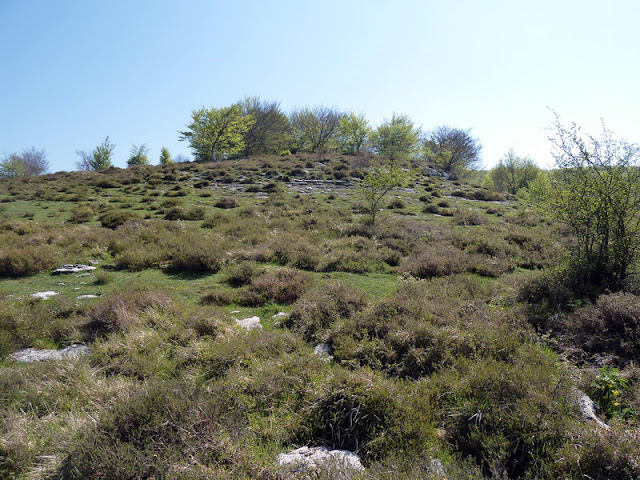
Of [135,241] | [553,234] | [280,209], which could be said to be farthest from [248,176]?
[553,234]

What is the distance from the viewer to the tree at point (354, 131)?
56438 millimetres

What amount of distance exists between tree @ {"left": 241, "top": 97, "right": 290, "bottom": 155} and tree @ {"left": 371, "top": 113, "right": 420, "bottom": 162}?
1582 centimetres

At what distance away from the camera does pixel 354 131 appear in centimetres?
5675

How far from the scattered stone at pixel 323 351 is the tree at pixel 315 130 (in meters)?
56.3

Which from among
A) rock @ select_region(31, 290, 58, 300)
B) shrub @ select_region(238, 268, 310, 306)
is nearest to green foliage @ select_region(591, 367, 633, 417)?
shrub @ select_region(238, 268, 310, 306)

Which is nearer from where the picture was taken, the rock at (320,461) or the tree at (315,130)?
the rock at (320,461)

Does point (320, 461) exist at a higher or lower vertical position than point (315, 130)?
lower

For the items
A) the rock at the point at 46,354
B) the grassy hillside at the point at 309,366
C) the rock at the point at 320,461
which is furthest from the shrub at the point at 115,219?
the rock at the point at 320,461

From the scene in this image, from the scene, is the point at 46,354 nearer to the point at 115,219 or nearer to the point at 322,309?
the point at 322,309

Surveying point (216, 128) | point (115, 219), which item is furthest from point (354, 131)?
point (115, 219)

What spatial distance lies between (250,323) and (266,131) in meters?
54.3

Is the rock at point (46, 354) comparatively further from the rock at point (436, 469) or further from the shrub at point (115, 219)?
the shrub at point (115, 219)

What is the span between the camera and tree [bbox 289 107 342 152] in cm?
5959

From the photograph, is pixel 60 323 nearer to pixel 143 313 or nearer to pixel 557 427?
pixel 143 313
